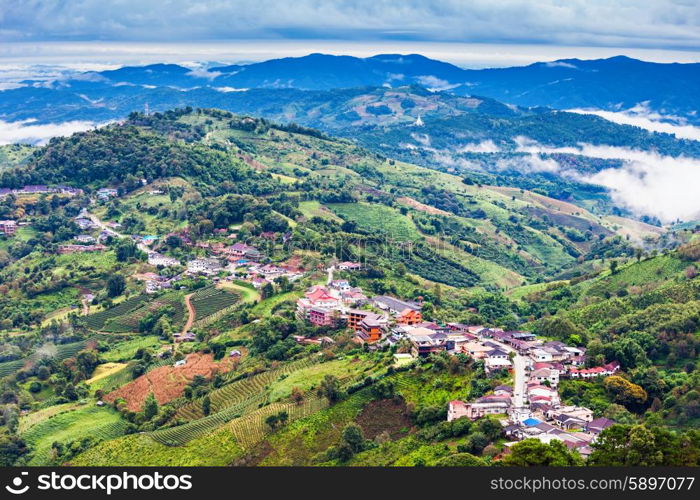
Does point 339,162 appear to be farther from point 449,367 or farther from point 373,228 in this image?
→ point 449,367

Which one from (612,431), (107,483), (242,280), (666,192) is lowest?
(666,192)

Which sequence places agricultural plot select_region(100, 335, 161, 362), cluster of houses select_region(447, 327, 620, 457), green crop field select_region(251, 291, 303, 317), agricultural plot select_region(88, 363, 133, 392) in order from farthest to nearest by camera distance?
green crop field select_region(251, 291, 303, 317), agricultural plot select_region(100, 335, 161, 362), agricultural plot select_region(88, 363, 133, 392), cluster of houses select_region(447, 327, 620, 457)

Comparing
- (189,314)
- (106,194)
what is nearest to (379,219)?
(106,194)

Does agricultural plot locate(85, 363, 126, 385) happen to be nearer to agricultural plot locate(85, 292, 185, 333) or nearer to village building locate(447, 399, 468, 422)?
agricultural plot locate(85, 292, 185, 333)

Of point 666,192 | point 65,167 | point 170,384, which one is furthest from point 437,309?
point 666,192

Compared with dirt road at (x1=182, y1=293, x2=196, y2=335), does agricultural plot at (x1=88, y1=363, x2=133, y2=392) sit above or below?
below

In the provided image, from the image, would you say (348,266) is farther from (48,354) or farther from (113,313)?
(48,354)

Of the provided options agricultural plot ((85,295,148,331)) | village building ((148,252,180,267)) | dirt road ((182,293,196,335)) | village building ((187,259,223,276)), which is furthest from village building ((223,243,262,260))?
agricultural plot ((85,295,148,331))
